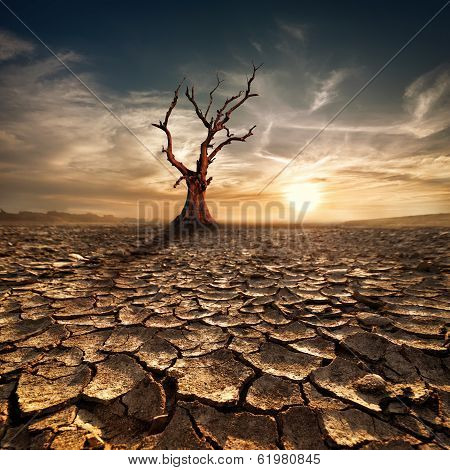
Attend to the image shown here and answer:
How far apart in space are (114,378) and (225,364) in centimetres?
52

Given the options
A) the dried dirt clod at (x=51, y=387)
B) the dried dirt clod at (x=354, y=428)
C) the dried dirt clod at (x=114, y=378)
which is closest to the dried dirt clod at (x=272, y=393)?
the dried dirt clod at (x=354, y=428)

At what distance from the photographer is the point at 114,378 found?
1.17 meters

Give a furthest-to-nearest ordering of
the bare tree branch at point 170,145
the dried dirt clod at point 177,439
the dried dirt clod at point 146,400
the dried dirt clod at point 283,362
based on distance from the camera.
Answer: the bare tree branch at point 170,145 → the dried dirt clod at point 283,362 → the dried dirt clod at point 146,400 → the dried dirt clod at point 177,439

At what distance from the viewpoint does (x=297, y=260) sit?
3816 mm

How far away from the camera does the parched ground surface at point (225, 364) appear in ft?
2.91

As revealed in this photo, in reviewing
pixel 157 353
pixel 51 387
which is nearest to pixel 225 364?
pixel 157 353

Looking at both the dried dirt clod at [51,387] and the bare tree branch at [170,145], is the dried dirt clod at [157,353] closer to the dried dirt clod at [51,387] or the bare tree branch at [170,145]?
the dried dirt clod at [51,387]

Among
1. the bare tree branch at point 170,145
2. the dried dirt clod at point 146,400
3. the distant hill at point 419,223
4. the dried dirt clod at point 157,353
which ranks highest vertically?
the bare tree branch at point 170,145

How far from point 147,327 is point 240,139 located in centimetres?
1146

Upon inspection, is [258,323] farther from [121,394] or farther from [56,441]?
[56,441]

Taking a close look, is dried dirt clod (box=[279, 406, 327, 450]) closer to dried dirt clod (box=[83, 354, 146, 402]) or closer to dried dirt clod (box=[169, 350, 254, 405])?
dried dirt clod (box=[169, 350, 254, 405])

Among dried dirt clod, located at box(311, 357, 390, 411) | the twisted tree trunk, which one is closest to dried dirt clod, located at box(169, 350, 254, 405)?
dried dirt clod, located at box(311, 357, 390, 411)

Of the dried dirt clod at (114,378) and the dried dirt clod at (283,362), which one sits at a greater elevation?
the dried dirt clod at (283,362)

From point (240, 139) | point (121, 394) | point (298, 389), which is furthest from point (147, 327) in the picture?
point (240, 139)
